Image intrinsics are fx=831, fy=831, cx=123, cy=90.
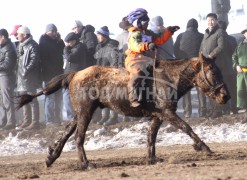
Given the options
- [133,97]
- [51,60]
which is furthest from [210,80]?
[51,60]

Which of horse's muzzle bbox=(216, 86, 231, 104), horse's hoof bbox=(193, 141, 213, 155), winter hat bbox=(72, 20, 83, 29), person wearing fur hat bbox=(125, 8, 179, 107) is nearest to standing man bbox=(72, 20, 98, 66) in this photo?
winter hat bbox=(72, 20, 83, 29)

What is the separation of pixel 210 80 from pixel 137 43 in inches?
49.4

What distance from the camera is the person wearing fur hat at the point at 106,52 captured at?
17984 mm

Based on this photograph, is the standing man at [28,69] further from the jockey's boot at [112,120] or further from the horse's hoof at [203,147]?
the horse's hoof at [203,147]

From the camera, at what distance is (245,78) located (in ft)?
58.4

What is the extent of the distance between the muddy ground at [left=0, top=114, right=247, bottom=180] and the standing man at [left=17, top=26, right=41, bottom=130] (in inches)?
102

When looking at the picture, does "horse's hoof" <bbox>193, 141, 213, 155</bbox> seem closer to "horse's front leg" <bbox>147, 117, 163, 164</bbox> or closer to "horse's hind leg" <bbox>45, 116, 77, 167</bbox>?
"horse's front leg" <bbox>147, 117, 163, 164</bbox>

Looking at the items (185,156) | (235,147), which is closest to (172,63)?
(185,156)

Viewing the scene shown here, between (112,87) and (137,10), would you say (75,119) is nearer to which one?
(112,87)

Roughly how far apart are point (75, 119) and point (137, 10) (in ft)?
6.59

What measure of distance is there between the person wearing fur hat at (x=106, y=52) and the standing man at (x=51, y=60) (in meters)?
1.13

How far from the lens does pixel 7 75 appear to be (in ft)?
63.6

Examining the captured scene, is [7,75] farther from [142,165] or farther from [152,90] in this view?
[142,165]

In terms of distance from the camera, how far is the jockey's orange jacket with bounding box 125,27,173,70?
12648 mm
